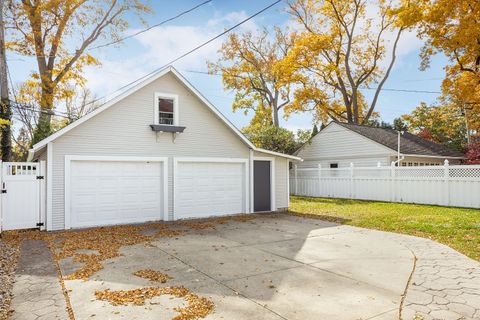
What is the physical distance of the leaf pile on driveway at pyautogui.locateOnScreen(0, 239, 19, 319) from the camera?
443cm

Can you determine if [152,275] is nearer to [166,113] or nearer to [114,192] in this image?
[114,192]

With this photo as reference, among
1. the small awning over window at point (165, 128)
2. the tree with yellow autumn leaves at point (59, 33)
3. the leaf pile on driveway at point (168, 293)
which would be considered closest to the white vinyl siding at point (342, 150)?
the small awning over window at point (165, 128)

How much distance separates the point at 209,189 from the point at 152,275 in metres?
7.28

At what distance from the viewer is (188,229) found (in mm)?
10219

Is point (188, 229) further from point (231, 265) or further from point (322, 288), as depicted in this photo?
point (322, 288)

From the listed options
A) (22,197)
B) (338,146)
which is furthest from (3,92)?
(338,146)

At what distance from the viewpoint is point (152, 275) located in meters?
5.62

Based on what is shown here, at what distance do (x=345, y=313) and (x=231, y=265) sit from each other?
8.46 ft

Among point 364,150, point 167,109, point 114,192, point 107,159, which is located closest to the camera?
point 107,159

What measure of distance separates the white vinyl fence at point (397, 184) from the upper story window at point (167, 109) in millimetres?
10886

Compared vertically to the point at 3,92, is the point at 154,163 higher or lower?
lower

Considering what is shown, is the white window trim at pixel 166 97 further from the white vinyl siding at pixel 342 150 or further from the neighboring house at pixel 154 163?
the white vinyl siding at pixel 342 150

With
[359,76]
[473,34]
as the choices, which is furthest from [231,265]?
[359,76]

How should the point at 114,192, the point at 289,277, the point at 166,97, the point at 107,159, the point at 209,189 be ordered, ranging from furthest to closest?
the point at 209,189 → the point at 166,97 → the point at 114,192 → the point at 107,159 → the point at 289,277
